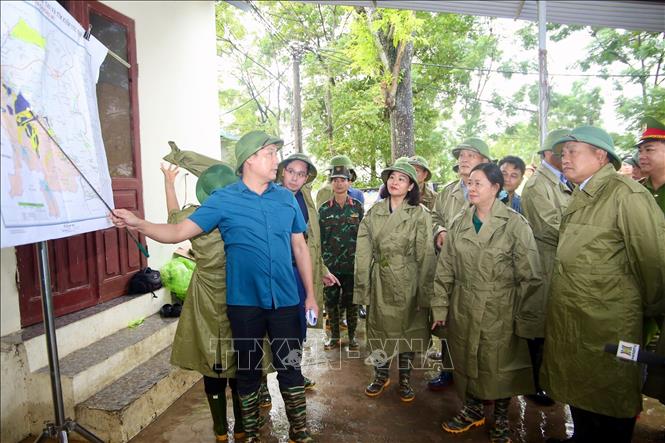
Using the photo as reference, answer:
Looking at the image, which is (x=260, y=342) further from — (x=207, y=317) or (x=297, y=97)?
(x=297, y=97)

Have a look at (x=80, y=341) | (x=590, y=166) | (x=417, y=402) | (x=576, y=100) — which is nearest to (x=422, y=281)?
(x=417, y=402)

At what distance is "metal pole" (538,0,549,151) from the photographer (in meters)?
5.18

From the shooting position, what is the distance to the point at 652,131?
9.04 feet

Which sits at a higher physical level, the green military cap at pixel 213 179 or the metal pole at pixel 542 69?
the metal pole at pixel 542 69

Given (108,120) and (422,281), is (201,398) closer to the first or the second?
(422,281)

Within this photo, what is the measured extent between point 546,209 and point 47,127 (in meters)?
3.17

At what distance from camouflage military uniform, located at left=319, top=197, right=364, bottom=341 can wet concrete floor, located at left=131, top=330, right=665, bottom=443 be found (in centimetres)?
88

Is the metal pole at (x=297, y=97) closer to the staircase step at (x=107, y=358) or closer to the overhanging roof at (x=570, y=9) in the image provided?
the overhanging roof at (x=570, y=9)

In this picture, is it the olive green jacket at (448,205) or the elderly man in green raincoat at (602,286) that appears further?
the olive green jacket at (448,205)

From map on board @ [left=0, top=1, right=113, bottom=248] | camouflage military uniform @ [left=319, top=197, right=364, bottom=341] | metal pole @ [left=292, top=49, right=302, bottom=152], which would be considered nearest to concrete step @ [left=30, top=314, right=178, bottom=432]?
map on board @ [left=0, top=1, right=113, bottom=248]

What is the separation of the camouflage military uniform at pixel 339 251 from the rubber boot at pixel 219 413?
1847 mm

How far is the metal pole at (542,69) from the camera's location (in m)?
5.18

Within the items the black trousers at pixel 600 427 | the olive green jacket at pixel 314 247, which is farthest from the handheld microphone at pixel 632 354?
the olive green jacket at pixel 314 247

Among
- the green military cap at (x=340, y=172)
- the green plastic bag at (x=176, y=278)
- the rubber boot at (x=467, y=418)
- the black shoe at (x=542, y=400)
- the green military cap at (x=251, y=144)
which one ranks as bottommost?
the black shoe at (x=542, y=400)
